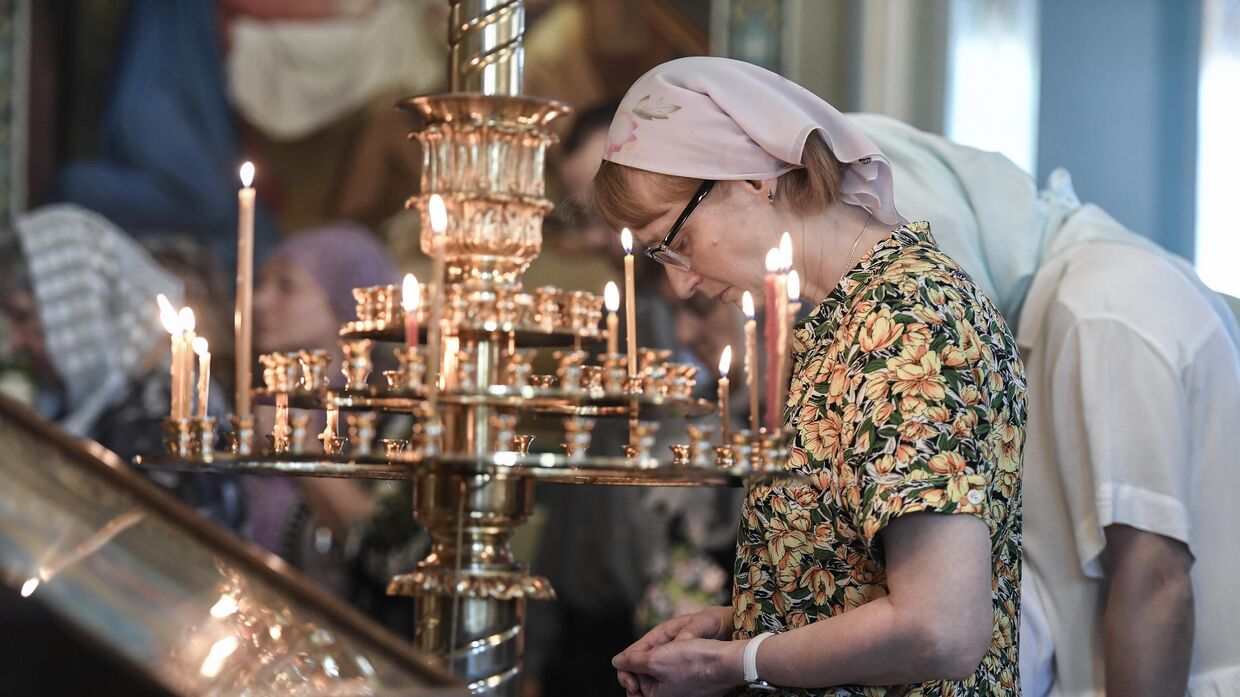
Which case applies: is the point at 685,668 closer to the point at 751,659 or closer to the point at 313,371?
the point at 751,659

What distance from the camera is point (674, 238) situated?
6.56 ft


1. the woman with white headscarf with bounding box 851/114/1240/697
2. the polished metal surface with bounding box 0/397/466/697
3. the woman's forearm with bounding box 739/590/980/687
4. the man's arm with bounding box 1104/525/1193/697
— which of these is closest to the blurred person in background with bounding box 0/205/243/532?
the woman with white headscarf with bounding box 851/114/1240/697

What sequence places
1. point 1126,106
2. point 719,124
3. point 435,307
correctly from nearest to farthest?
point 435,307
point 719,124
point 1126,106

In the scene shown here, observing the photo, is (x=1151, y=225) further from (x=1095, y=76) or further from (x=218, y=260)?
(x=218, y=260)

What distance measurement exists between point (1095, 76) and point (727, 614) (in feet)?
14.0

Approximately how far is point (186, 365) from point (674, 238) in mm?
748

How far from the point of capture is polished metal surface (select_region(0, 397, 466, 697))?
98 centimetres

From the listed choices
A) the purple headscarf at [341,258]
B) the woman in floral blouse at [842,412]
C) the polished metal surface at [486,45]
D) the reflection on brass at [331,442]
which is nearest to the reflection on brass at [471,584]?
the reflection on brass at [331,442]

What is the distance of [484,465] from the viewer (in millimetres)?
1335

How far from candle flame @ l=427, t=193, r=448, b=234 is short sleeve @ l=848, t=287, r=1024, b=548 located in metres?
0.57

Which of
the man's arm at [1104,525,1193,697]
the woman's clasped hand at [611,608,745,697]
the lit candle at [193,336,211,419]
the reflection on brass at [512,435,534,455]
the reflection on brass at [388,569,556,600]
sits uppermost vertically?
the lit candle at [193,336,211,419]

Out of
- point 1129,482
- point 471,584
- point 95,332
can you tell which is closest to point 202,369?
point 471,584

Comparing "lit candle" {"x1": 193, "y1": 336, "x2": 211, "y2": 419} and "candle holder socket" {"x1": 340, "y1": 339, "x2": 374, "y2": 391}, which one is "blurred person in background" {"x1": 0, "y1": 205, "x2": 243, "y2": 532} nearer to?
"lit candle" {"x1": 193, "y1": 336, "x2": 211, "y2": 419}

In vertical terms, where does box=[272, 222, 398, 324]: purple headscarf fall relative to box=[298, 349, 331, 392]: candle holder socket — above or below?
below
